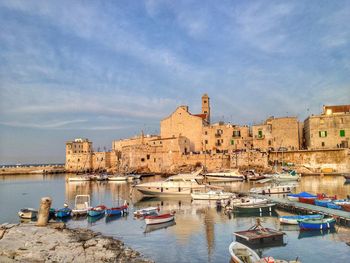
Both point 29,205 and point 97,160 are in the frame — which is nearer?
point 29,205

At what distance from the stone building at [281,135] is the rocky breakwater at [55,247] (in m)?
51.6

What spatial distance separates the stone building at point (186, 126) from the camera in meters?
72.8

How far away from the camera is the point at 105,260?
49.2 feet

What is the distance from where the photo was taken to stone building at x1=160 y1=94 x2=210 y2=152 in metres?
72.8

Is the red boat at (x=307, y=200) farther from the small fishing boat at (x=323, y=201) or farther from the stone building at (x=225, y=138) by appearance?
the stone building at (x=225, y=138)

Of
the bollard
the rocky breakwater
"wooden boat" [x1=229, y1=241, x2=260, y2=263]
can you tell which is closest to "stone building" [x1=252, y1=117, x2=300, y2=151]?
the bollard

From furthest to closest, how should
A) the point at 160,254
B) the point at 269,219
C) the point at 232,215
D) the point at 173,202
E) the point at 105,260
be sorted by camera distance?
the point at 173,202, the point at 232,215, the point at 269,219, the point at 160,254, the point at 105,260

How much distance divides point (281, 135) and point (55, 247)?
55.5 metres

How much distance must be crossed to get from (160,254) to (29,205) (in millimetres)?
23434

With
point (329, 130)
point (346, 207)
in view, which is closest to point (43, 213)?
point (346, 207)

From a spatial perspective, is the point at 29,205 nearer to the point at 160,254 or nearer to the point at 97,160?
the point at 160,254

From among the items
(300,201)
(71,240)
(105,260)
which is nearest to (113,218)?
(71,240)

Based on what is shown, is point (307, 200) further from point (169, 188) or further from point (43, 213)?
point (43, 213)

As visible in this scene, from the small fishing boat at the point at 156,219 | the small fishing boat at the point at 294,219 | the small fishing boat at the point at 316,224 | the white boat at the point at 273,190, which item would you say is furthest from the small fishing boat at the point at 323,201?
the small fishing boat at the point at 156,219
